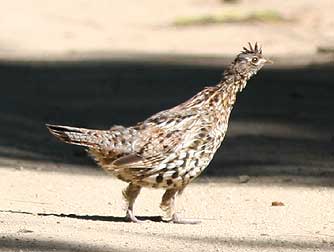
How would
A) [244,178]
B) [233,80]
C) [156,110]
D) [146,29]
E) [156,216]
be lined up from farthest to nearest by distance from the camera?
1. [146,29]
2. [156,110]
3. [244,178]
4. [156,216]
5. [233,80]

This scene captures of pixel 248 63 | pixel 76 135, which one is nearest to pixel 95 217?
pixel 76 135

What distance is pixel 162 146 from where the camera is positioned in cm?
919

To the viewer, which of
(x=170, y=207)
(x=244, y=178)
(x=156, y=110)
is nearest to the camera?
(x=170, y=207)

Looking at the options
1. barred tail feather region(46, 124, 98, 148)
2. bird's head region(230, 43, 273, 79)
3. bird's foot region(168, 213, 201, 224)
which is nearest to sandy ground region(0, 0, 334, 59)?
bird's head region(230, 43, 273, 79)

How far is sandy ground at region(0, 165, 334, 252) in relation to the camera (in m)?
8.26

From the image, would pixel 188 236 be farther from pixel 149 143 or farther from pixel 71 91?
pixel 71 91

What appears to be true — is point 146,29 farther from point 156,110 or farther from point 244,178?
point 244,178

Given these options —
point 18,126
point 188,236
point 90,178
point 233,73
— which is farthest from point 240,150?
point 188,236

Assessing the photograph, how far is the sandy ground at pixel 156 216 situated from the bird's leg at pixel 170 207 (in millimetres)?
116

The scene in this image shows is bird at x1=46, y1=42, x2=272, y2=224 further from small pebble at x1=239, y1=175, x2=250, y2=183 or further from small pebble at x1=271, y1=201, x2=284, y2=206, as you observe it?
small pebble at x1=239, y1=175, x2=250, y2=183

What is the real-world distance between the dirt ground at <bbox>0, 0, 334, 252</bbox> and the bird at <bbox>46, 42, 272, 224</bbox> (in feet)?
1.15

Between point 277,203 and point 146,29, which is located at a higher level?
point 146,29

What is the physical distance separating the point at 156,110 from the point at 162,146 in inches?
→ 307

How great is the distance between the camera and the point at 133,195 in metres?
9.49
